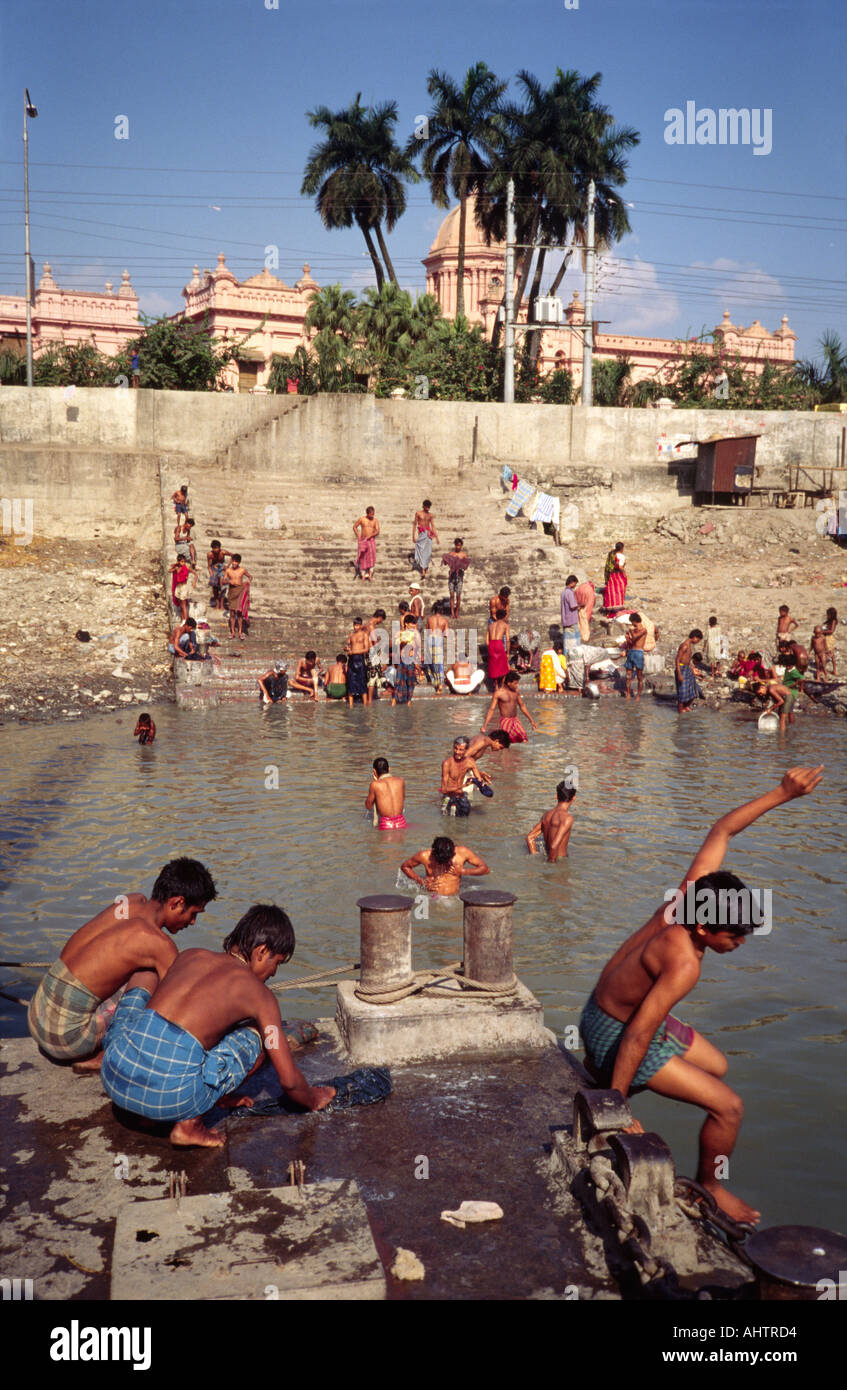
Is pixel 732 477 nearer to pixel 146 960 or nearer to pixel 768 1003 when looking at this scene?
pixel 768 1003

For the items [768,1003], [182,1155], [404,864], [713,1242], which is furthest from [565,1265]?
[404,864]

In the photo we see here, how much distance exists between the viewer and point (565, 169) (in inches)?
1342

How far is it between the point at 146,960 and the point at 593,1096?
1989 millimetres

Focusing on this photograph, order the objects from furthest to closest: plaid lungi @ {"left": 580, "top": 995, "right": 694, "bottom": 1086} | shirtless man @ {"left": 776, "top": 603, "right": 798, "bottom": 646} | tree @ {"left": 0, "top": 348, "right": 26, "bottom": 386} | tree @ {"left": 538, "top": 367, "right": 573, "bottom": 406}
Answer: tree @ {"left": 538, "top": 367, "right": 573, "bottom": 406} < tree @ {"left": 0, "top": 348, "right": 26, "bottom": 386} < shirtless man @ {"left": 776, "top": 603, "right": 798, "bottom": 646} < plaid lungi @ {"left": 580, "top": 995, "right": 694, "bottom": 1086}

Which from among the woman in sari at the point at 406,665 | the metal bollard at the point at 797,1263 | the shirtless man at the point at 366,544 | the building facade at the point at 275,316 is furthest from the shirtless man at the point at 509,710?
the building facade at the point at 275,316

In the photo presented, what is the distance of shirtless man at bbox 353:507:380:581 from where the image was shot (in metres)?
21.5

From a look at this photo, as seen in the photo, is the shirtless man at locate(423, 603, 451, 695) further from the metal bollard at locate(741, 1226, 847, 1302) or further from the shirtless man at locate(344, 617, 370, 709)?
the metal bollard at locate(741, 1226, 847, 1302)

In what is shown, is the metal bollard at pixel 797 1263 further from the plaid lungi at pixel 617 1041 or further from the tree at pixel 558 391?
the tree at pixel 558 391

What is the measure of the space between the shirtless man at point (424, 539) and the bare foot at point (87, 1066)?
56.8 ft

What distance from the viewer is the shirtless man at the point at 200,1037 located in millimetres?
4402

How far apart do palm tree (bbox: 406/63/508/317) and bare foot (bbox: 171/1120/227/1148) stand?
109 ft

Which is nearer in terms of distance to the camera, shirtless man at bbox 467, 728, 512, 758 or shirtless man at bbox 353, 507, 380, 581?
shirtless man at bbox 467, 728, 512, 758


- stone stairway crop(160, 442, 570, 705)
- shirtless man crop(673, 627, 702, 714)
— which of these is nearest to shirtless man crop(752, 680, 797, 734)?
shirtless man crop(673, 627, 702, 714)
